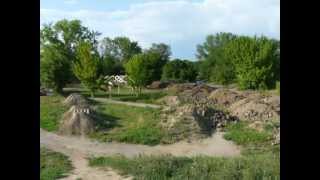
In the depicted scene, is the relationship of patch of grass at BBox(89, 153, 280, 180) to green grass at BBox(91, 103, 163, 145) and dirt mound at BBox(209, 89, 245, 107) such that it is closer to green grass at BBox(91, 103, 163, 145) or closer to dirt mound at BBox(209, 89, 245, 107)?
green grass at BBox(91, 103, 163, 145)

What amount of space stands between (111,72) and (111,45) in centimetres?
10

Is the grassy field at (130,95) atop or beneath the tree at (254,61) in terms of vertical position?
beneath

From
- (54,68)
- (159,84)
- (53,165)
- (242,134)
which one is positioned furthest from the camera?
(242,134)

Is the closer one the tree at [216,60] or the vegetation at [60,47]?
the vegetation at [60,47]

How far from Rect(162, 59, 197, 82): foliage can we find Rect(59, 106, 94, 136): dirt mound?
1.12 feet

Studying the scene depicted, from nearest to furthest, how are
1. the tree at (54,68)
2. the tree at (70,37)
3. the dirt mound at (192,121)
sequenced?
the tree at (54,68) < the tree at (70,37) < the dirt mound at (192,121)

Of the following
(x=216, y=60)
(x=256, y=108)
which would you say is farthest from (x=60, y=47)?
(x=256, y=108)

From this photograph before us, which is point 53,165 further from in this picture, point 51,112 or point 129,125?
point 129,125

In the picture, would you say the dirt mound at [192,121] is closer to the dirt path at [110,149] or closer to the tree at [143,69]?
the dirt path at [110,149]

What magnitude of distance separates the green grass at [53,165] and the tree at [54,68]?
0.23m

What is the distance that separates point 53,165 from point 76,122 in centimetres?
21

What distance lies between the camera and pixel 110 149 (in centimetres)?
160

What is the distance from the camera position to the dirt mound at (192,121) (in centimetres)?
164

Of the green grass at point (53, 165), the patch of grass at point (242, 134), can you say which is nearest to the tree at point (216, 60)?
the patch of grass at point (242, 134)
